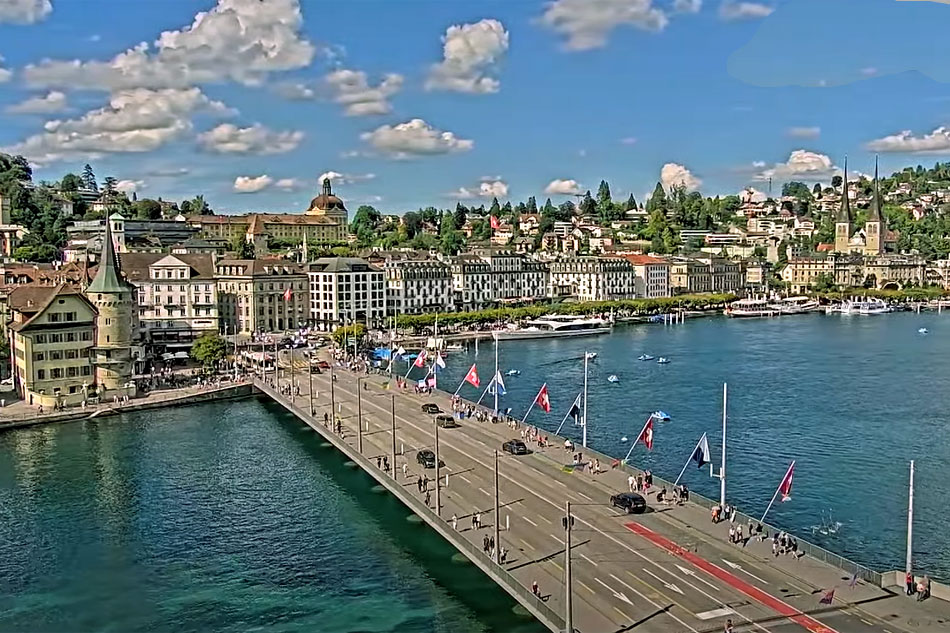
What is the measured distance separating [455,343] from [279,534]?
64.0m

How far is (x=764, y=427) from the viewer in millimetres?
50531

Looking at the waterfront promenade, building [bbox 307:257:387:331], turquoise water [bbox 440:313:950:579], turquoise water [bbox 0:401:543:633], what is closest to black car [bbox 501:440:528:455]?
the waterfront promenade

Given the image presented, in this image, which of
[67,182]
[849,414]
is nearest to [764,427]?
[849,414]

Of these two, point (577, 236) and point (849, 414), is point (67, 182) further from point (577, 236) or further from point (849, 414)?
point (849, 414)

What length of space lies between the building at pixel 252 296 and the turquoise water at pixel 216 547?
4510 cm

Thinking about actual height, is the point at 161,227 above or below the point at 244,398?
above

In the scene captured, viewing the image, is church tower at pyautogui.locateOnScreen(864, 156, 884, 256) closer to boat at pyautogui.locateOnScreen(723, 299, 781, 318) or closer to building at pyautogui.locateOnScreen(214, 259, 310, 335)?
boat at pyautogui.locateOnScreen(723, 299, 781, 318)

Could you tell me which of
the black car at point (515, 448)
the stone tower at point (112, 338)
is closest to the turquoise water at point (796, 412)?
the black car at point (515, 448)

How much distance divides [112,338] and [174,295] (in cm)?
3160

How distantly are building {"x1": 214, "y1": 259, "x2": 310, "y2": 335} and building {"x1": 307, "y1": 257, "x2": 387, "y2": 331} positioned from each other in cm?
344

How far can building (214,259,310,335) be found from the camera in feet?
306

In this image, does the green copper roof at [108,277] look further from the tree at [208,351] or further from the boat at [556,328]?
the boat at [556,328]

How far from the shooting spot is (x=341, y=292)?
328 ft

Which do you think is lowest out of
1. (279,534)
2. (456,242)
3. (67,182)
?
(279,534)
